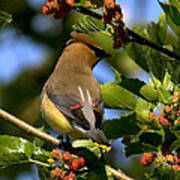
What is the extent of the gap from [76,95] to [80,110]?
0.30 m

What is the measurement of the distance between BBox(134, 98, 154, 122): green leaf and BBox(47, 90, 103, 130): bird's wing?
1.97 feet

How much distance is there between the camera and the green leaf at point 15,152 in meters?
2.33

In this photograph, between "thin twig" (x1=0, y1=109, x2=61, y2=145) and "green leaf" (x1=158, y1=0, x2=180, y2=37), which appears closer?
"green leaf" (x1=158, y1=0, x2=180, y2=37)

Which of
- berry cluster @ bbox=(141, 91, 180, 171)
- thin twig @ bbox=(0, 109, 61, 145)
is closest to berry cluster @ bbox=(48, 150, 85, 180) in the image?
thin twig @ bbox=(0, 109, 61, 145)

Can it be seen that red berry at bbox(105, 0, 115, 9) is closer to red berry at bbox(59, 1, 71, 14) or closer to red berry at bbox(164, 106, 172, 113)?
red berry at bbox(59, 1, 71, 14)

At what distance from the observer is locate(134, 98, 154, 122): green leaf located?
2217 millimetres

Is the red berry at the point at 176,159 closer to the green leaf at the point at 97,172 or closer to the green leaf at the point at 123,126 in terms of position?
the green leaf at the point at 123,126

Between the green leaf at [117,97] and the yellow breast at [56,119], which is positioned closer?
the green leaf at [117,97]

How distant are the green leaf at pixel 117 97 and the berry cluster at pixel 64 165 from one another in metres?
0.33

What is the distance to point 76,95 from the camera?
348 cm

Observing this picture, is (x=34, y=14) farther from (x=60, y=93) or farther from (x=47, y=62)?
(x=60, y=93)

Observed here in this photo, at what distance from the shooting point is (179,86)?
2.33 m

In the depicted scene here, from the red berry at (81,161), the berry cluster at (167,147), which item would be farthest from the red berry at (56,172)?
the berry cluster at (167,147)

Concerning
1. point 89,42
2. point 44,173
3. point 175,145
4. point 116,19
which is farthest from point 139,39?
point 89,42
